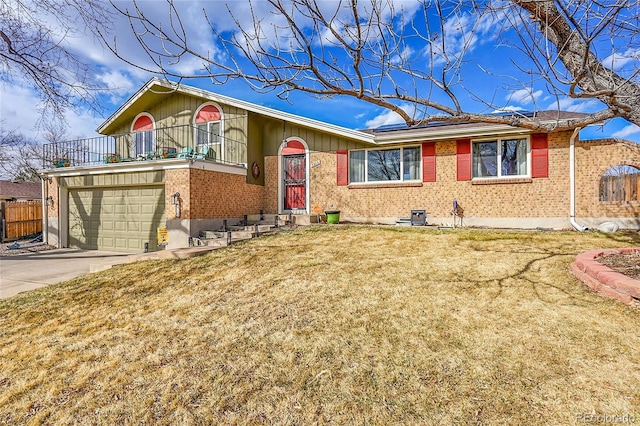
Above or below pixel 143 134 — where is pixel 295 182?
below

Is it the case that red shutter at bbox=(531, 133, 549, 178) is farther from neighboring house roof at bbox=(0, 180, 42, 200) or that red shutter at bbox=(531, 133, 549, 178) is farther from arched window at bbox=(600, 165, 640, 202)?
neighboring house roof at bbox=(0, 180, 42, 200)

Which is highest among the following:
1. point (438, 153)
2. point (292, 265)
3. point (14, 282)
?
point (438, 153)

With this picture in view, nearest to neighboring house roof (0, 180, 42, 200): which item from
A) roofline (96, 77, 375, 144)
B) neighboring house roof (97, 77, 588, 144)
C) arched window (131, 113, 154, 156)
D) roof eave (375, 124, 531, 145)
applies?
neighboring house roof (97, 77, 588, 144)

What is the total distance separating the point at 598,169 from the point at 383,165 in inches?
238

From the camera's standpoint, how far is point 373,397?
2389 mm

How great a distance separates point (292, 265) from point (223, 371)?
310 centimetres

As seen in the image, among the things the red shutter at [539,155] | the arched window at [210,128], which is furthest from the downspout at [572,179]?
the arched window at [210,128]

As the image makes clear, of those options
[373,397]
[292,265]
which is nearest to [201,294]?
[292,265]

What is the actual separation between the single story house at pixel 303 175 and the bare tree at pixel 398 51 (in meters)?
5.96

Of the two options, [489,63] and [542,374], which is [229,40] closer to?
[489,63]

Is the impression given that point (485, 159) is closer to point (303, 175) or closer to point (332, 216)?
point (332, 216)

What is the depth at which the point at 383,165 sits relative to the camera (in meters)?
11.2

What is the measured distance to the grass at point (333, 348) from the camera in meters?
2.31

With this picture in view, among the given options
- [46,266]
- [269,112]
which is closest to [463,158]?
[269,112]
